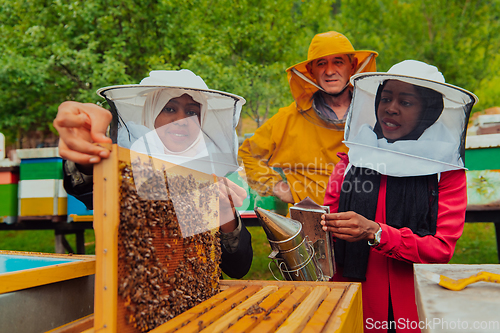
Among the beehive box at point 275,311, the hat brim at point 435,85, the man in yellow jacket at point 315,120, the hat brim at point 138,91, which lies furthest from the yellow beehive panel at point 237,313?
the man in yellow jacket at point 315,120

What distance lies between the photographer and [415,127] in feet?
6.96

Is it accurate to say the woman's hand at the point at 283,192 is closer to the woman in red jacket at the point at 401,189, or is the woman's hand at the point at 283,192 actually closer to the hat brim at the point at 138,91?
the woman in red jacket at the point at 401,189

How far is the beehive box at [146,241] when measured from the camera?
1.04 meters

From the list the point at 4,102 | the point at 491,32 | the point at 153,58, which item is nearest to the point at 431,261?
the point at 153,58

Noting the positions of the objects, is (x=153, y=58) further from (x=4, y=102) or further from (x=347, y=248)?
(x=347, y=248)

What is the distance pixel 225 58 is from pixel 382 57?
3951mm

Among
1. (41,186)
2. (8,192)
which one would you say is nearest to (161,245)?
(41,186)

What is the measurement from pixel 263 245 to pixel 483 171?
4.08 meters

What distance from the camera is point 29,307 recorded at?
4.33 ft

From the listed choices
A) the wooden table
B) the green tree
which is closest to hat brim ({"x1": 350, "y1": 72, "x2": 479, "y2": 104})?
the wooden table

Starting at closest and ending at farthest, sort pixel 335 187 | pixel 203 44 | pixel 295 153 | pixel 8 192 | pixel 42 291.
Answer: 1. pixel 42 291
2. pixel 335 187
3. pixel 295 153
4. pixel 8 192
5. pixel 203 44

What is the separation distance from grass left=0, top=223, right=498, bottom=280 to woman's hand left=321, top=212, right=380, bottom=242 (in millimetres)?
4104

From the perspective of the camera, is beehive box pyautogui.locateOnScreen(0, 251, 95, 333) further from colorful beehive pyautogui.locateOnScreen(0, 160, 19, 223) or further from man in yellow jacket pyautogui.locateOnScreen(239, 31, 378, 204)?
colorful beehive pyautogui.locateOnScreen(0, 160, 19, 223)

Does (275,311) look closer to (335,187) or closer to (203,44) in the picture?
(335,187)
